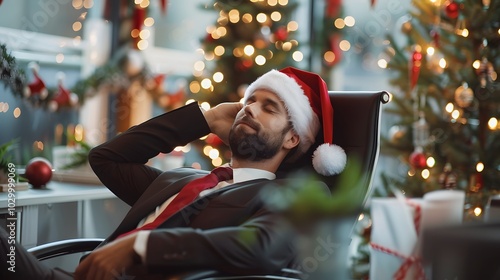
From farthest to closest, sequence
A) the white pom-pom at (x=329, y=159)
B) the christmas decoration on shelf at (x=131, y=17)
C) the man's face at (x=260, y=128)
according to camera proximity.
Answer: the christmas decoration on shelf at (x=131, y=17) < the man's face at (x=260, y=128) < the white pom-pom at (x=329, y=159)

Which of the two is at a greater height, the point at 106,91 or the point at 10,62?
the point at 10,62

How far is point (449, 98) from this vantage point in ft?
9.70

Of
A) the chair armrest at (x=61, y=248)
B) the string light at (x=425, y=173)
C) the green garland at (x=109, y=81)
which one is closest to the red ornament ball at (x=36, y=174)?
the chair armrest at (x=61, y=248)

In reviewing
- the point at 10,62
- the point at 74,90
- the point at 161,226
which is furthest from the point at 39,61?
the point at 161,226

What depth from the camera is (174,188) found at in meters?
1.73

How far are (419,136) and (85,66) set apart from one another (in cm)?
213

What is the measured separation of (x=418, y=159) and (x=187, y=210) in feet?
5.25

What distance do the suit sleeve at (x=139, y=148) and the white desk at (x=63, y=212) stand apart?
9.0 inches

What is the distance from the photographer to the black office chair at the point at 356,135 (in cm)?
165

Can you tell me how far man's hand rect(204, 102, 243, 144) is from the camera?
1.91 metres

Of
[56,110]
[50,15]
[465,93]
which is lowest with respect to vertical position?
[56,110]

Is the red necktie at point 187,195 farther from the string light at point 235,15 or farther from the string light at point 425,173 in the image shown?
Answer: the string light at point 235,15

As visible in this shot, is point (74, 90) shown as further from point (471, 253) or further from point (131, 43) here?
point (471, 253)

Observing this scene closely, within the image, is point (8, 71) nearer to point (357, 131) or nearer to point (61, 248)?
point (61, 248)
